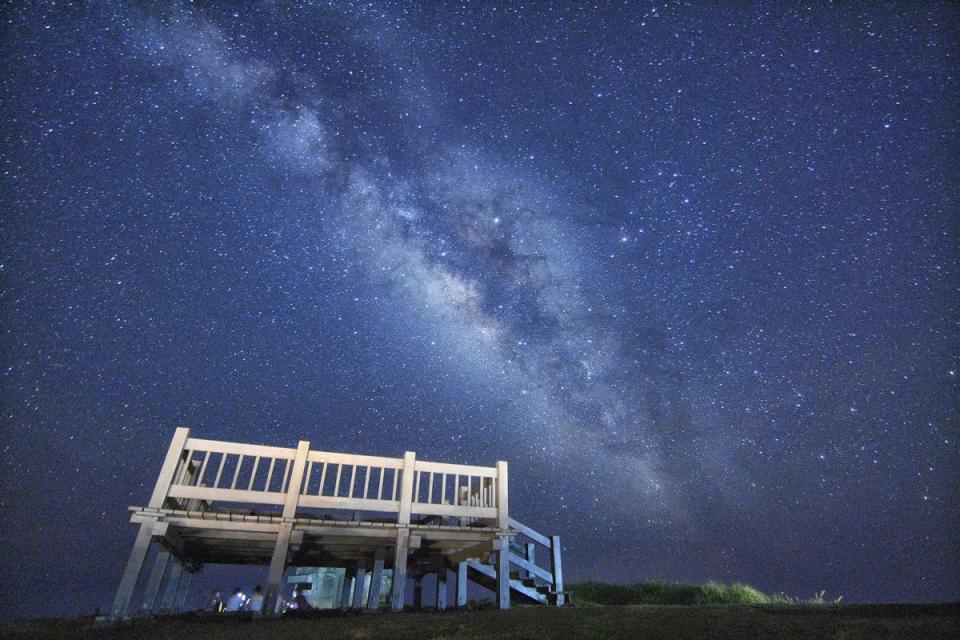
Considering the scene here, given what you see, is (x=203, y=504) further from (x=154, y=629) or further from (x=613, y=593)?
(x=613, y=593)

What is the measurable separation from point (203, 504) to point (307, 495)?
4175mm

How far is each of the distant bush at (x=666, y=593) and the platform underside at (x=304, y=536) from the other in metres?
5.65

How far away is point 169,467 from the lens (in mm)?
11406

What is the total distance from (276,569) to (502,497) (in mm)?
6083

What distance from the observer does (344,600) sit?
871 inches

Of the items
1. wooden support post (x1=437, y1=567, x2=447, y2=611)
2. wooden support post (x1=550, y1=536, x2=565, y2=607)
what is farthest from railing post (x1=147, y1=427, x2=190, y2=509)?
wooden support post (x1=550, y1=536, x2=565, y2=607)

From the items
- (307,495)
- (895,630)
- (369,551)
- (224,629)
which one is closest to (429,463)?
(307,495)

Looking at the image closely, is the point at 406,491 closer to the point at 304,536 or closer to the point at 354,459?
the point at 354,459

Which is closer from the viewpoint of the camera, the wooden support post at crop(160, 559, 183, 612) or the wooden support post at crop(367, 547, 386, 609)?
the wooden support post at crop(160, 559, 183, 612)

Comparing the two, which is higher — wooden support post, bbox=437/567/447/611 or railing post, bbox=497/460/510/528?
railing post, bbox=497/460/510/528

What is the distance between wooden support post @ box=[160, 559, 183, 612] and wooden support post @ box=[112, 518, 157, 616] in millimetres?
4471

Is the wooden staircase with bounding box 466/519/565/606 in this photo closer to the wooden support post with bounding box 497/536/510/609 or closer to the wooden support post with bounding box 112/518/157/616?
the wooden support post with bounding box 497/536/510/609

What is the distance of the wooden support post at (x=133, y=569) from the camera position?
9977 mm

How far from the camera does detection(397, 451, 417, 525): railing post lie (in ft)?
42.0
